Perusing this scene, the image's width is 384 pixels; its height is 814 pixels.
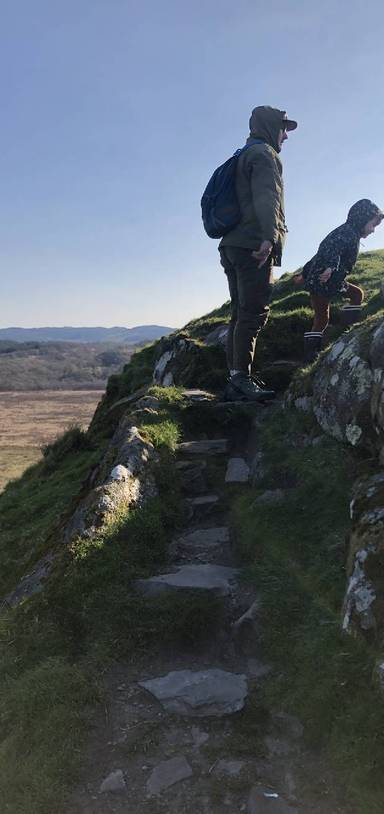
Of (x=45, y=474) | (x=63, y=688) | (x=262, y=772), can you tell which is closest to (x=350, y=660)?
(x=262, y=772)

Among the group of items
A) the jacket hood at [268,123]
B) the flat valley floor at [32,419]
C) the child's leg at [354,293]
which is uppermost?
the jacket hood at [268,123]

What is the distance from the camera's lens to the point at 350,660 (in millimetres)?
4051

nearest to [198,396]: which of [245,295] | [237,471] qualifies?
[245,295]

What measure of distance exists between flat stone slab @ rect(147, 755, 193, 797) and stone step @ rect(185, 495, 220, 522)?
3369 mm

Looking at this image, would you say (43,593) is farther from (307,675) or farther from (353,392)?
(353,392)

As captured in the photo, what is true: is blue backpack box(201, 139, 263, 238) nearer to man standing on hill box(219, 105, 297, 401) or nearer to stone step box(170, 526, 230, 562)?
man standing on hill box(219, 105, 297, 401)

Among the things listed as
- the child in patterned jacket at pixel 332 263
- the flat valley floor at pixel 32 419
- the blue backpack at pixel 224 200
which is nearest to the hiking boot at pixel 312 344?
the child in patterned jacket at pixel 332 263

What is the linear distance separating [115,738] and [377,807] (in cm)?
174

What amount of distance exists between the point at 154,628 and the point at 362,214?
8212 mm

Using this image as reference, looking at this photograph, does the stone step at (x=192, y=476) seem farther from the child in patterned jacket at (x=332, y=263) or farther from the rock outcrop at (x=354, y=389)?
the child in patterned jacket at (x=332, y=263)

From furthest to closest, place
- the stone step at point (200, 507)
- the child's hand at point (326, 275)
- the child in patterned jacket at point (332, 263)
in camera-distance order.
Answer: the child in patterned jacket at point (332, 263), the child's hand at point (326, 275), the stone step at point (200, 507)

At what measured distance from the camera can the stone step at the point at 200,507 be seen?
7013mm

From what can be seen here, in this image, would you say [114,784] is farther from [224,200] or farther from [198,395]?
[224,200]

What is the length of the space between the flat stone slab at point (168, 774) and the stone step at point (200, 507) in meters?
3.37
